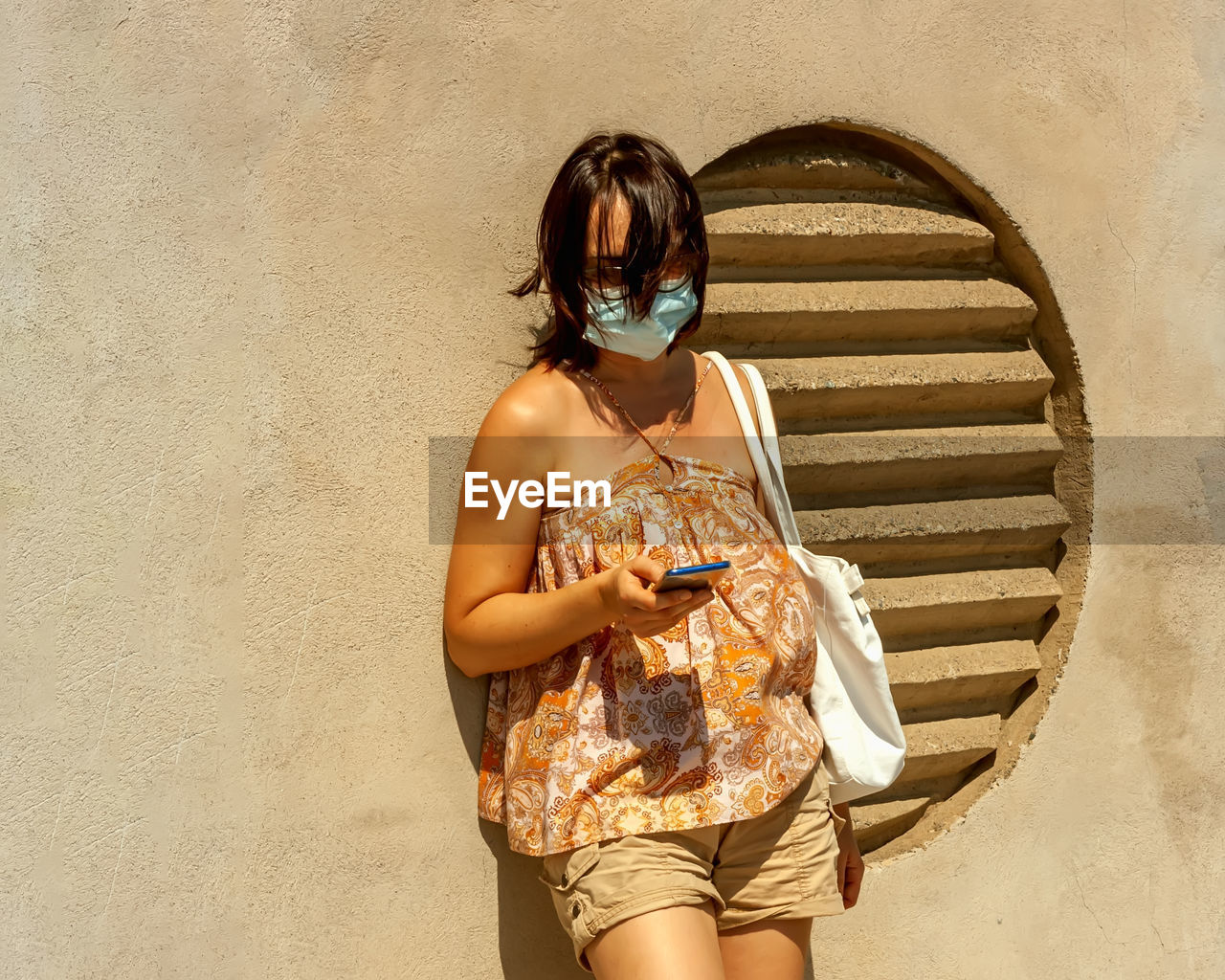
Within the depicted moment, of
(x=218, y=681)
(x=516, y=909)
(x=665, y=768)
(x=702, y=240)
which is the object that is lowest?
(x=516, y=909)

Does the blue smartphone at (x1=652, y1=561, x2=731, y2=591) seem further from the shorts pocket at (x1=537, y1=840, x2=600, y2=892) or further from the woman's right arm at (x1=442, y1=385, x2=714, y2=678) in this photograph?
the shorts pocket at (x1=537, y1=840, x2=600, y2=892)

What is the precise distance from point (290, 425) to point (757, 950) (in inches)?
51.4

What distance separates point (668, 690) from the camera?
6.87ft

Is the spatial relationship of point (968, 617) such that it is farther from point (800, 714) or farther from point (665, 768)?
point (665, 768)

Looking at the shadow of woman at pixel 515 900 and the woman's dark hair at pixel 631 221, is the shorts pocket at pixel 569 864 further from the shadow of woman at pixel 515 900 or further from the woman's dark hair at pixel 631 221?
the woman's dark hair at pixel 631 221

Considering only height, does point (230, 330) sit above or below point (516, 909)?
above

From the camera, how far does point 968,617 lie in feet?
9.75

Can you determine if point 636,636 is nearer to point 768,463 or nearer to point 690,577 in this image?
point 690,577

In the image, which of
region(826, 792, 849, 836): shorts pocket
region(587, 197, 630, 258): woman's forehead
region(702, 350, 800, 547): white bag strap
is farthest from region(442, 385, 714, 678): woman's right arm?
region(826, 792, 849, 836): shorts pocket

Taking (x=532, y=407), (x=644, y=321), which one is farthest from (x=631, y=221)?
(x=532, y=407)

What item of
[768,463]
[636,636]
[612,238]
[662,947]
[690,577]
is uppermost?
[612,238]

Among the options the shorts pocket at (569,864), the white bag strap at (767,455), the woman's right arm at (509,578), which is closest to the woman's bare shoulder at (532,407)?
the woman's right arm at (509,578)

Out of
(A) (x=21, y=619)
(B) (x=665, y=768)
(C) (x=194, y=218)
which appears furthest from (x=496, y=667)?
(C) (x=194, y=218)

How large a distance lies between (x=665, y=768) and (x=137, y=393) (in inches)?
46.5
